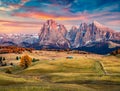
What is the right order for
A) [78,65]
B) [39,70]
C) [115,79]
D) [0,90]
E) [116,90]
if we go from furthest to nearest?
[78,65], [39,70], [115,79], [116,90], [0,90]

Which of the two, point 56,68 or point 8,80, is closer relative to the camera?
point 8,80

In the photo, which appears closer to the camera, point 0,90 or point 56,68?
point 0,90

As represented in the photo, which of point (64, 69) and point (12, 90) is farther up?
point (12, 90)

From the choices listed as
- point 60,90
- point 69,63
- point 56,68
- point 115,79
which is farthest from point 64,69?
point 60,90

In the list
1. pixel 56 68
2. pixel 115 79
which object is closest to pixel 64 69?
pixel 56 68

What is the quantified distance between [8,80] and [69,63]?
366ft

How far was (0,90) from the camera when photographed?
48.1 meters

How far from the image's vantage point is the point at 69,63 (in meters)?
179

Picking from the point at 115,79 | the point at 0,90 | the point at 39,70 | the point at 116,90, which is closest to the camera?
the point at 0,90

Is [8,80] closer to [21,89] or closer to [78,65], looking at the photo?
[21,89]

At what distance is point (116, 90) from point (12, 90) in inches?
1083

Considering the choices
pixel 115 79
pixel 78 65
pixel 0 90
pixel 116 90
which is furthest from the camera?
pixel 78 65

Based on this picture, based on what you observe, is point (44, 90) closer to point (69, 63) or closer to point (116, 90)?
point (116, 90)

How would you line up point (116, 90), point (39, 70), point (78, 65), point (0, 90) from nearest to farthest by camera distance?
point (0, 90)
point (116, 90)
point (39, 70)
point (78, 65)
